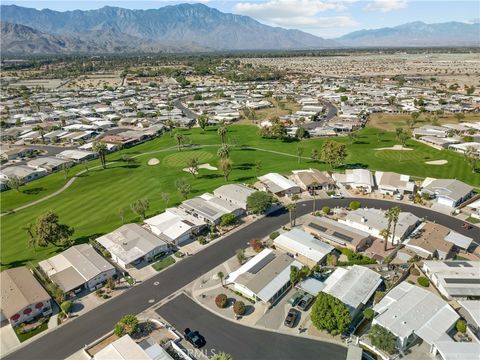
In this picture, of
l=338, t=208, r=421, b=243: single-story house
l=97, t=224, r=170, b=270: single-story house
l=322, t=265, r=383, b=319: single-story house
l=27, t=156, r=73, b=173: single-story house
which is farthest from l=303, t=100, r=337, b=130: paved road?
l=322, t=265, r=383, b=319: single-story house

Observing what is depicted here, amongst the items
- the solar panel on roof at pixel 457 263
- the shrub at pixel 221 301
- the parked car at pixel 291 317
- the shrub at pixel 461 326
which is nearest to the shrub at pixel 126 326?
the shrub at pixel 221 301

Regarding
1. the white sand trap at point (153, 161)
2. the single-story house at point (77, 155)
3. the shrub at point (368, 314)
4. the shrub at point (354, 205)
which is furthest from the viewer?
the single-story house at point (77, 155)

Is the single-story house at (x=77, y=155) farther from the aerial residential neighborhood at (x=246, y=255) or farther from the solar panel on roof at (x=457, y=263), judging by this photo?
the solar panel on roof at (x=457, y=263)

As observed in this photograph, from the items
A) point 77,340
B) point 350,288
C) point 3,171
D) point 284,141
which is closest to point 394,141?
point 284,141

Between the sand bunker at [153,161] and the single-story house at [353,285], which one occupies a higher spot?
the single-story house at [353,285]

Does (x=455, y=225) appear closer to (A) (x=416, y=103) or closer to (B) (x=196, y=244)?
(B) (x=196, y=244)

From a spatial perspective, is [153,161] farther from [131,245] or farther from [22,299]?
[22,299]
